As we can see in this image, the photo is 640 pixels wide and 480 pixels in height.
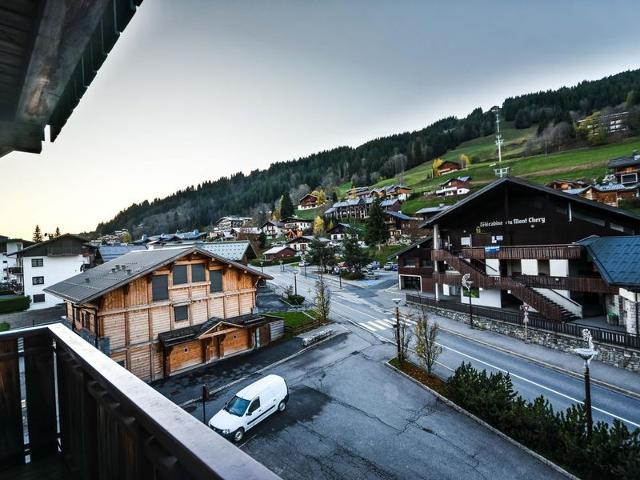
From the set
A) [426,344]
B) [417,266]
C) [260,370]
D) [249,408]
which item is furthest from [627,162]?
[249,408]

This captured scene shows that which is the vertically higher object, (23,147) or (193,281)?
(23,147)

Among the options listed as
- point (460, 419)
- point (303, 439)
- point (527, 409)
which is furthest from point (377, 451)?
point (527, 409)

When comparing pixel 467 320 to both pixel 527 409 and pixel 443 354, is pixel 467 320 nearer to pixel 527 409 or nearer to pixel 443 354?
pixel 443 354

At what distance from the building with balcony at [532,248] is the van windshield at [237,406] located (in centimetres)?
2223

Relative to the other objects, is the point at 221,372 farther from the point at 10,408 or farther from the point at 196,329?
the point at 10,408

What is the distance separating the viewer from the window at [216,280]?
2502cm

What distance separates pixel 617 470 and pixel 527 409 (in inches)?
132

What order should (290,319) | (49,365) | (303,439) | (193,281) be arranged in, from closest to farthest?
(49,365) < (303,439) < (193,281) < (290,319)

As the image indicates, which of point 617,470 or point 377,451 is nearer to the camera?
point 617,470

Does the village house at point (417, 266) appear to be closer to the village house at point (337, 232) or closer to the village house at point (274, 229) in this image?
the village house at point (337, 232)

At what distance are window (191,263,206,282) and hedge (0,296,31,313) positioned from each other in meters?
33.3

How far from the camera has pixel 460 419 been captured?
15820 mm

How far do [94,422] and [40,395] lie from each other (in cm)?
143

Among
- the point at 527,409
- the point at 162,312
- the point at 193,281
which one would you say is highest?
the point at 193,281
